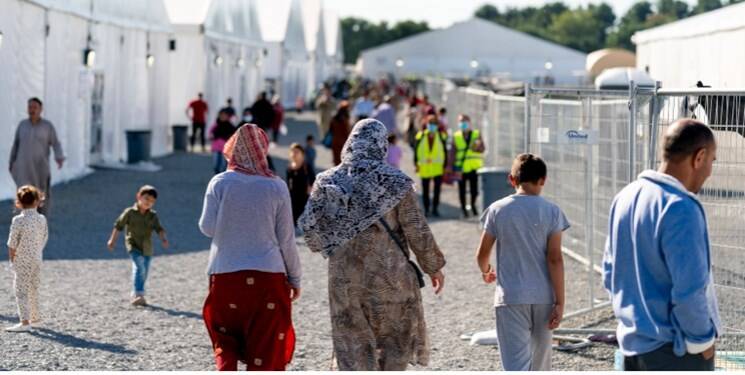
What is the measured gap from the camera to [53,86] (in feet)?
71.1

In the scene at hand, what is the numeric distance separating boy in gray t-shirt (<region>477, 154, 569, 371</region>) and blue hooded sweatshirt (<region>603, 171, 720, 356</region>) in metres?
1.65

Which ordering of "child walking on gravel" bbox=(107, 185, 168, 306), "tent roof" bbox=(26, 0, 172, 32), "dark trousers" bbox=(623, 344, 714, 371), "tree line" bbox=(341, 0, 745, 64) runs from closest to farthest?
"dark trousers" bbox=(623, 344, 714, 371) → "child walking on gravel" bbox=(107, 185, 168, 306) → "tent roof" bbox=(26, 0, 172, 32) → "tree line" bbox=(341, 0, 745, 64)

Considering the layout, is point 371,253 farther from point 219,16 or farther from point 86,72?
point 219,16

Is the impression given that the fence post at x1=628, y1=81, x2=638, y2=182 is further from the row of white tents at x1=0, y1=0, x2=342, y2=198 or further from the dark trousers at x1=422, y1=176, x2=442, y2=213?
the row of white tents at x1=0, y1=0, x2=342, y2=198

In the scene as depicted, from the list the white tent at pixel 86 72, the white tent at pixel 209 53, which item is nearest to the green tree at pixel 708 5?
the white tent at pixel 209 53

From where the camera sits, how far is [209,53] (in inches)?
1391

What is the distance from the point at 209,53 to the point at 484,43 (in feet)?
211

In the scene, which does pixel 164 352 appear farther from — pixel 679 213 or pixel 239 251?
pixel 679 213

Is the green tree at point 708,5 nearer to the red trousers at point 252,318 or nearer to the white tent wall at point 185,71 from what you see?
the white tent wall at point 185,71

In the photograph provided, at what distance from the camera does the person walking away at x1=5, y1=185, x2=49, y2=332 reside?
971 cm

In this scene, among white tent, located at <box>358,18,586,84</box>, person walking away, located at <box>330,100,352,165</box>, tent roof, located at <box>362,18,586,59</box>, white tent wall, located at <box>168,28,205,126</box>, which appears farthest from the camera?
tent roof, located at <box>362,18,586,59</box>

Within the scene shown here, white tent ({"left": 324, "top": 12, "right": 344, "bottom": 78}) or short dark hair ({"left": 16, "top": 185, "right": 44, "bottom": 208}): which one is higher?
white tent ({"left": 324, "top": 12, "right": 344, "bottom": 78})

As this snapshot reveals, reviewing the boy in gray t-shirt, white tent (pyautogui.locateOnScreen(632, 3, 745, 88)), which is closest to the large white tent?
white tent (pyautogui.locateOnScreen(632, 3, 745, 88))

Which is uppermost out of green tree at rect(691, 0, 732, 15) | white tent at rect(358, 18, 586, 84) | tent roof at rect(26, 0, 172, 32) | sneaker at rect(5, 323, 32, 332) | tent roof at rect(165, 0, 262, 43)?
green tree at rect(691, 0, 732, 15)
